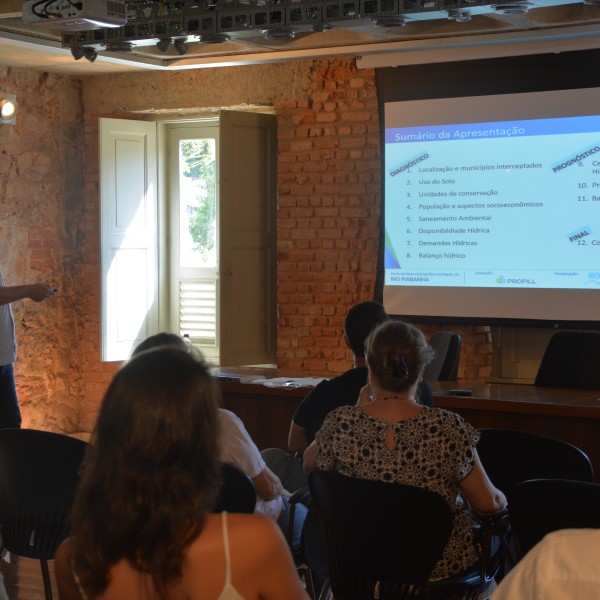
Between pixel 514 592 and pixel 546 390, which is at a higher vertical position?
pixel 514 592

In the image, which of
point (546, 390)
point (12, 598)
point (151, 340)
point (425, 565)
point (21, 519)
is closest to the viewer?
point (425, 565)

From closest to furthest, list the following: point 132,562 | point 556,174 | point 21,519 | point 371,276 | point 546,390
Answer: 1. point 132,562
2. point 21,519
3. point 546,390
4. point 556,174
5. point 371,276

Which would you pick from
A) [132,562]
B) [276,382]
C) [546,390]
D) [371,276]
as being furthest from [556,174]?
[132,562]

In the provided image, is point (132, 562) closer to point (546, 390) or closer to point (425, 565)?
point (425, 565)

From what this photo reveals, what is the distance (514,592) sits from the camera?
124cm

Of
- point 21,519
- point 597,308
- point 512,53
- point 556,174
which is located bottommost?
point 21,519

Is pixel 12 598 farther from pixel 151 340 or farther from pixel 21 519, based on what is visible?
pixel 151 340

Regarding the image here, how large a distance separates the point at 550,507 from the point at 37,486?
168 cm

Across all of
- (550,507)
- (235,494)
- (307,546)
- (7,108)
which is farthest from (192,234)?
(550,507)

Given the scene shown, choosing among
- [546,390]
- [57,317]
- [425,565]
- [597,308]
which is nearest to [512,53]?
[597,308]

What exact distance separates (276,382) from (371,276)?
2458mm

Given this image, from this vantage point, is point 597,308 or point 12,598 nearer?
point 12,598

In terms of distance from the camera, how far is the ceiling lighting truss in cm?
531

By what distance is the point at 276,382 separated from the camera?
512 centimetres
